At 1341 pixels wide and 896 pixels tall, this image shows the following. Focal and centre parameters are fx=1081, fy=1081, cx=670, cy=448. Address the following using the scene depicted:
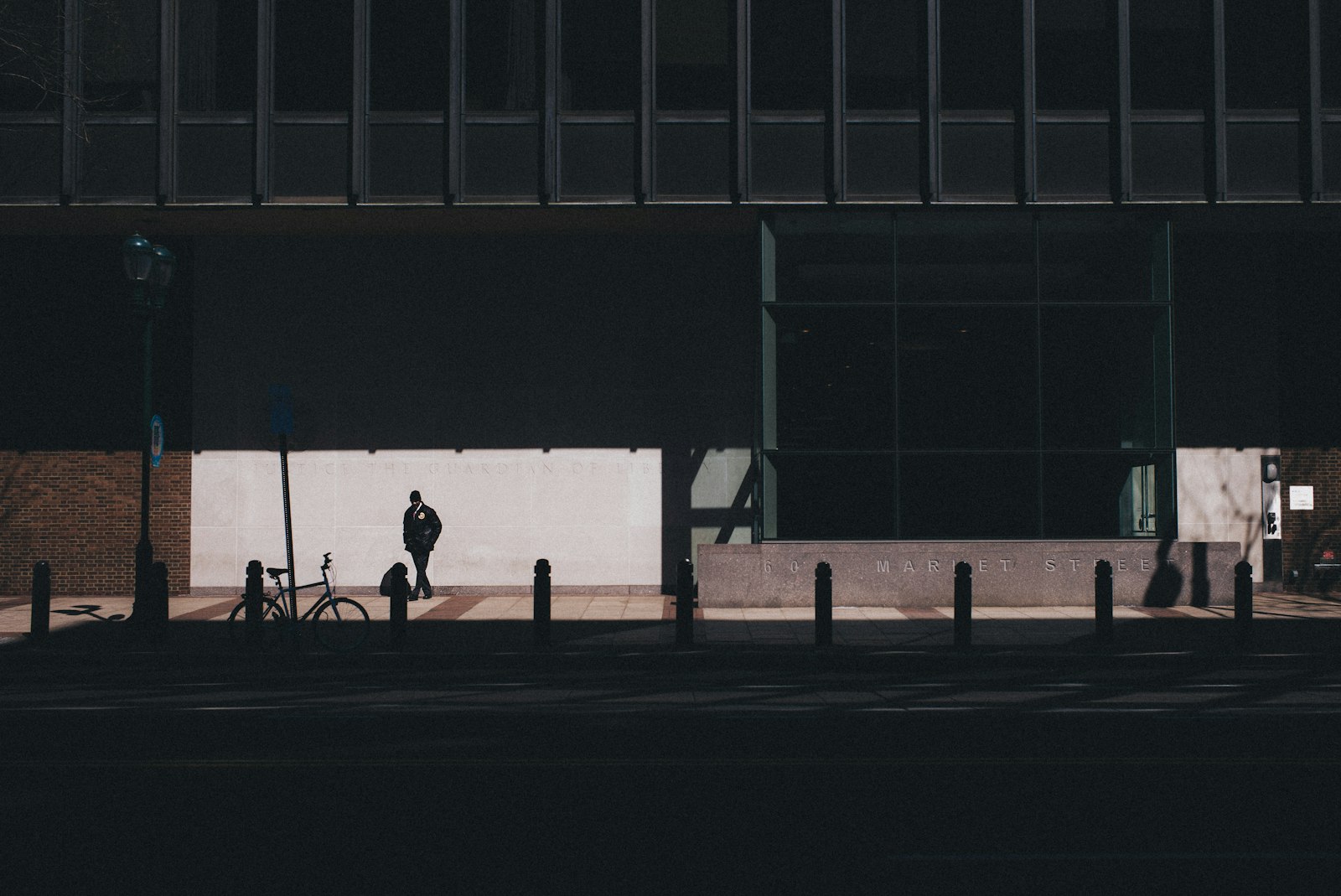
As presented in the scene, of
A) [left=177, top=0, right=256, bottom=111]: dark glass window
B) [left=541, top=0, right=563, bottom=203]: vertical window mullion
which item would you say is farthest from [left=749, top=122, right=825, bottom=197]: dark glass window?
[left=177, top=0, right=256, bottom=111]: dark glass window

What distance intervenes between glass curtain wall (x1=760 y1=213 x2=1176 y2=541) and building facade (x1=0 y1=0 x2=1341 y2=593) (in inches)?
2.5

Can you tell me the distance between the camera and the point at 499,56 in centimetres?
1784

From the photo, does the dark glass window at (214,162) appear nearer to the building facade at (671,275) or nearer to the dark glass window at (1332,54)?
the building facade at (671,275)

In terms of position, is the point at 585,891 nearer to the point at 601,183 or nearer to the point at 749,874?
the point at 749,874

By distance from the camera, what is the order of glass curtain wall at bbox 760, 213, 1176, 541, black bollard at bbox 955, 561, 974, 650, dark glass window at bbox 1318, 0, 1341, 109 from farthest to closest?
1. dark glass window at bbox 1318, 0, 1341, 109
2. glass curtain wall at bbox 760, 213, 1176, 541
3. black bollard at bbox 955, 561, 974, 650

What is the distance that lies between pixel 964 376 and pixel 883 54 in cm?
552

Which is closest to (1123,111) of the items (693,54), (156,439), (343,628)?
(693,54)

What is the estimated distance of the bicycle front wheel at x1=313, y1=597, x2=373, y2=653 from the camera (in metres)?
12.6

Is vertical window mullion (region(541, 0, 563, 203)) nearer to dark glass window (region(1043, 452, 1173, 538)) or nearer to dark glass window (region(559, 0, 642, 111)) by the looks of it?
dark glass window (region(559, 0, 642, 111))

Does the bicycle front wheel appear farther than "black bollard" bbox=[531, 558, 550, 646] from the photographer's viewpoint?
No

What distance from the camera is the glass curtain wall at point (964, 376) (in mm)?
17641

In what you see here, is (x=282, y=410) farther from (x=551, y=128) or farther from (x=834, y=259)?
(x=834, y=259)

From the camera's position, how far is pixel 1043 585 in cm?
1678

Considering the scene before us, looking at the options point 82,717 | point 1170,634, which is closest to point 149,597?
point 82,717
